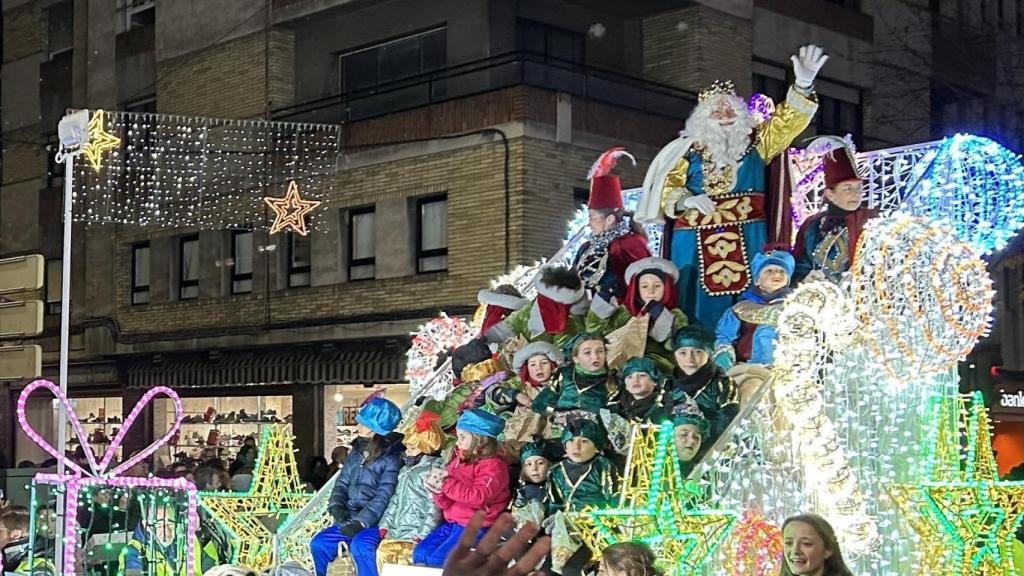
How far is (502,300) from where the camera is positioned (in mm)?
11266

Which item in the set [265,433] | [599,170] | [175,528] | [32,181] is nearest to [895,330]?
[599,170]

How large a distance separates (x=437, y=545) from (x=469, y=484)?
0.44m

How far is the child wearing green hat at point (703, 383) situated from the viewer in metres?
8.56

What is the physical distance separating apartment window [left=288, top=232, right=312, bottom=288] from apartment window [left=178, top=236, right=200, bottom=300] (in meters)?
2.97

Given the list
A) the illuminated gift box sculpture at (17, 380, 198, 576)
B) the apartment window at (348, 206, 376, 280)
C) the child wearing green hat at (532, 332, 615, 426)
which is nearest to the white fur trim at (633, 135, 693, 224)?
the child wearing green hat at (532, 332, 615, 426)

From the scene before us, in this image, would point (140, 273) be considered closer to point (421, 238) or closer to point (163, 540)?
point (421, 238)

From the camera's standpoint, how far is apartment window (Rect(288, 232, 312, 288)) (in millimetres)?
23875

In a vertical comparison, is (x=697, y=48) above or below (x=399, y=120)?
above

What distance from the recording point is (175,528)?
7453 millimetres

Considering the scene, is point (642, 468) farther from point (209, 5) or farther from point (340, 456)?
point (209, 5)

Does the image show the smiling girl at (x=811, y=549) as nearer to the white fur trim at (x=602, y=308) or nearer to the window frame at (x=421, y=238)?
the white fur trim at (x=602, y=308)

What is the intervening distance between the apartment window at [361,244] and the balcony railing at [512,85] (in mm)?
1571

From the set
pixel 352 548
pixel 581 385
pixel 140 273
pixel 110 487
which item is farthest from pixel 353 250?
pixel 110 487

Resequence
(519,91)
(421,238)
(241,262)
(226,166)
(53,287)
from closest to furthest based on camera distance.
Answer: (519,91)
(421,238)
(226,166)
(241,262)
(53,287)
